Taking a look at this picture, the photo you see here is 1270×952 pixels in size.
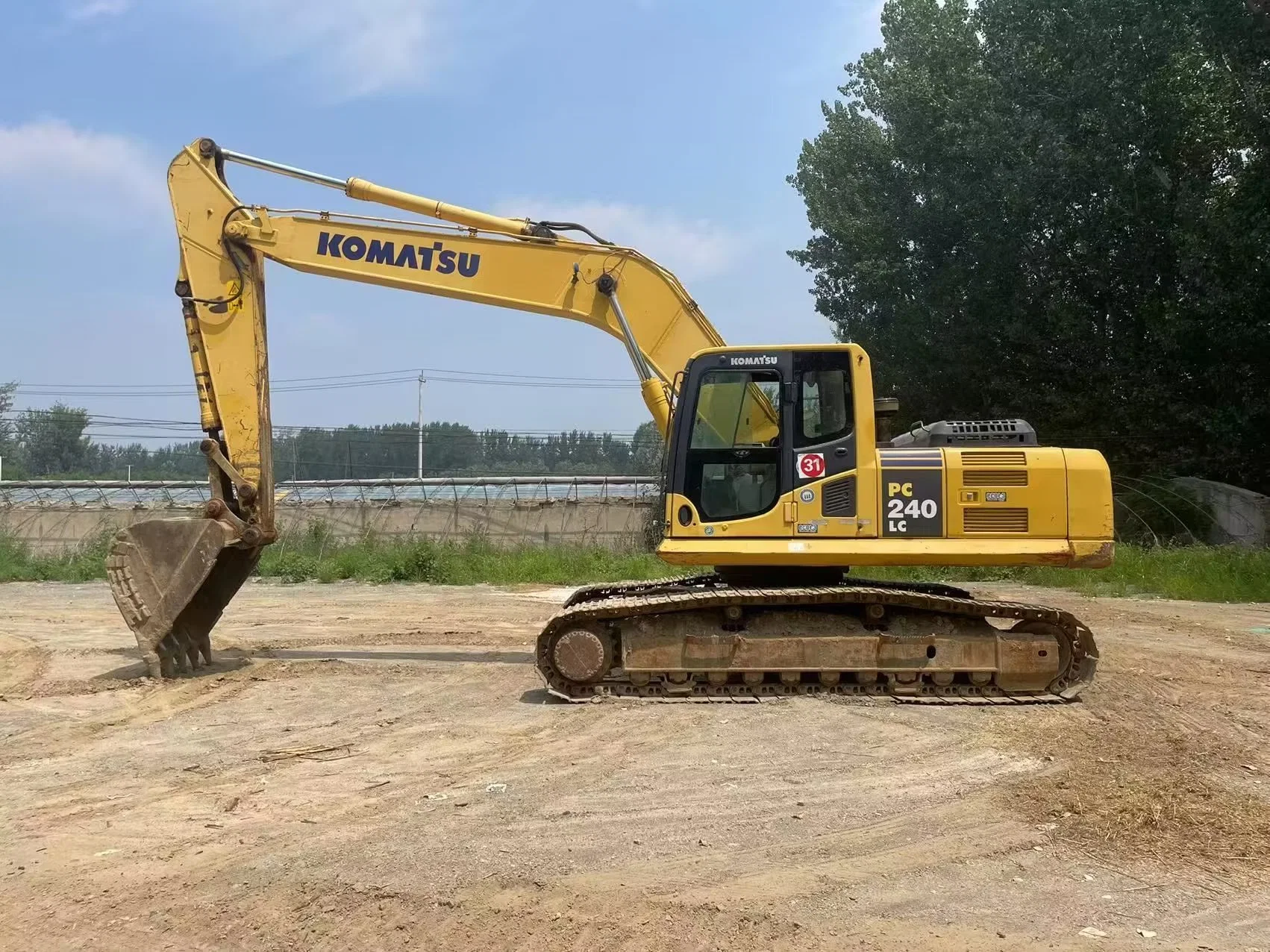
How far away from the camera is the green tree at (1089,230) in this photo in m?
21.1

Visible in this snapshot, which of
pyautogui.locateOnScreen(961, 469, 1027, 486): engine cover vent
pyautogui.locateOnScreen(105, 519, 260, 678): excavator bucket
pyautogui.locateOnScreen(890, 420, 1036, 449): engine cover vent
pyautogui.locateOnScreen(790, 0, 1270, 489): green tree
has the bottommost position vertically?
pyautogui.locateOnScreen(105, 519, 260, 678): excavator bucket

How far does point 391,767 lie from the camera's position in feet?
20.3

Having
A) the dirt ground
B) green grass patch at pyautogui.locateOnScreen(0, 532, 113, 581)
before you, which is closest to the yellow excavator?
the dirt ground

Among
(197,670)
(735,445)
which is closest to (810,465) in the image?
(735,445)

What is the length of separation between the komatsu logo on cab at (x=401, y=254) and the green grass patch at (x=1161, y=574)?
836 centimetres

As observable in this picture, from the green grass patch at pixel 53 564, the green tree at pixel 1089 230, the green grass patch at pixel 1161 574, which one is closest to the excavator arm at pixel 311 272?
the green grass patch at pixel 1161 574

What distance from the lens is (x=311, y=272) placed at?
9.34 meters

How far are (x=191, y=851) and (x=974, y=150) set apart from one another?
2452cm

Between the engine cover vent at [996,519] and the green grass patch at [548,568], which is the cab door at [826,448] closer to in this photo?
the engine cover vent at [996,519]

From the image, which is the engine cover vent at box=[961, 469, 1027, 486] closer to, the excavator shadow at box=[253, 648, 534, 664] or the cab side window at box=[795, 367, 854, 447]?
the cab side window at box=[795, 367, 854, 447]

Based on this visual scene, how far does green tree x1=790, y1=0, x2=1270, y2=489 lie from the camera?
69.3 ft

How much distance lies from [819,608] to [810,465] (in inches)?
44.1

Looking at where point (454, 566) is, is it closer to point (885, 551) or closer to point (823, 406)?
point (823, 406)

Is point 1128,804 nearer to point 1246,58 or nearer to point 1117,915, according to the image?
point 1117,915
